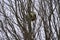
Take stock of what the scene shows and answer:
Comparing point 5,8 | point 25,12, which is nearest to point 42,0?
point 25,12

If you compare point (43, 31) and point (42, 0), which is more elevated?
point (42, 0)

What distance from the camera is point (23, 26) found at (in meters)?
0.92

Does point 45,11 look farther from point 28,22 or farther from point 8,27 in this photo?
point 8,27

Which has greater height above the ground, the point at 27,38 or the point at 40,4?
the point at 40,4

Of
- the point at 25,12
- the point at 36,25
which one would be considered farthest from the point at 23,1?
the point at 36,25

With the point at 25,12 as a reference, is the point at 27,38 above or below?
below

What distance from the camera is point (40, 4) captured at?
0.97 meters

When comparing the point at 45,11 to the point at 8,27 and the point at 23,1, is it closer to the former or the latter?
the point at 23,1

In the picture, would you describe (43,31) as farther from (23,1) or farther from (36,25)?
(23,1)

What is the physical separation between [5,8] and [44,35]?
30 centimetres

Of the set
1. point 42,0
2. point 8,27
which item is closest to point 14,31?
point 8,27

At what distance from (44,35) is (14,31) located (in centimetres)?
19

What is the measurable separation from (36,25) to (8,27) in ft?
0.58

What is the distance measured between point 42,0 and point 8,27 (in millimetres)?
285
